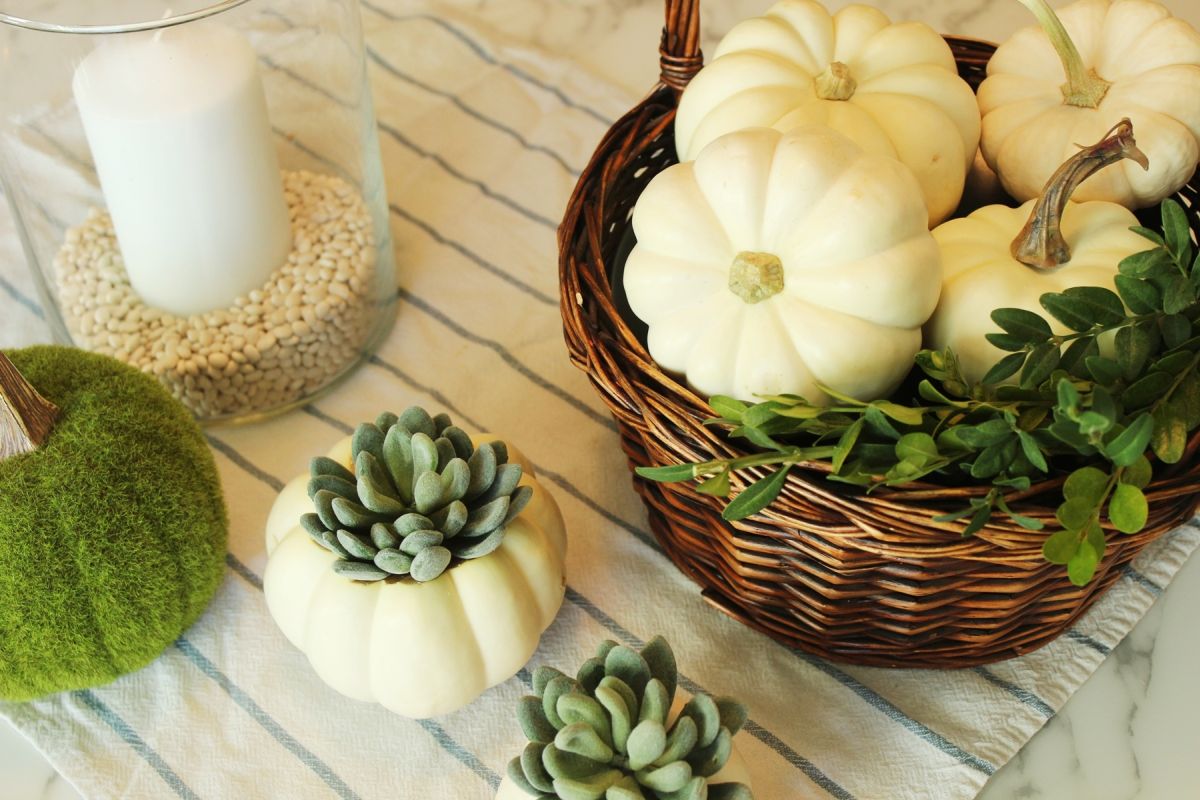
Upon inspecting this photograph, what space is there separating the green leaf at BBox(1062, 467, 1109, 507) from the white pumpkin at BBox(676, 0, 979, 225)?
232 millimetres

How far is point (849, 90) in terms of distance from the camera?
28.6 inches

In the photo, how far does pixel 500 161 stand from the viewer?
1109 millimetres

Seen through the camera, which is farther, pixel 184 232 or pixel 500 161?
pixel 500 161

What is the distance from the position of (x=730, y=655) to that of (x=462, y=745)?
179mm

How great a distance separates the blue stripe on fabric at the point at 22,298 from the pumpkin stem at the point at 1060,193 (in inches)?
30.6

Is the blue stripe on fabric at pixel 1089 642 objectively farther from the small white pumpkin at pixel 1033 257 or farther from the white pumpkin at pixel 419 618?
the white pumpkin at pixel 419 618

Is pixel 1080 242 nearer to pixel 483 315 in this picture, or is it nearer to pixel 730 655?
pixel 730 655

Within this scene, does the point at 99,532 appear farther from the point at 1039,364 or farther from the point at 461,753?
the point at 1039,364

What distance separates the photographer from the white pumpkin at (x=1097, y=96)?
2.38 ft

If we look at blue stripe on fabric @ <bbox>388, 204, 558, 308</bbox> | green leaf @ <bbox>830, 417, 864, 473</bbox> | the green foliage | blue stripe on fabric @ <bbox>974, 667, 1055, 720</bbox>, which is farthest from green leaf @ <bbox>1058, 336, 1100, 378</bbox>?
blue stripe on fabric @ <bbox>388, 204, 558, 308</bbox>

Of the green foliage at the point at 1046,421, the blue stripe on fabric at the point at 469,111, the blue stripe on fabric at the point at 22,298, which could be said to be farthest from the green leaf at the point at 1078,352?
the blue stripe on fabric at the point at 22,298

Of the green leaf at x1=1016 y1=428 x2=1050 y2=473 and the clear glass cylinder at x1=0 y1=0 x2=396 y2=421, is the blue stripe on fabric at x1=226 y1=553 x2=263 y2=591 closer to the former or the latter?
the clear glass cylinder at x1=0 y1=0 x2=396 y2=421

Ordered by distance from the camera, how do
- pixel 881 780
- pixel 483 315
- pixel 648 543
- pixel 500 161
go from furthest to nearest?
1. pixel 500 161
2. pixel 483 315
3. pixel 648 543
4. pixel 881 780

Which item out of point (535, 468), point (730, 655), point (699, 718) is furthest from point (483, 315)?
point (699, 718)
